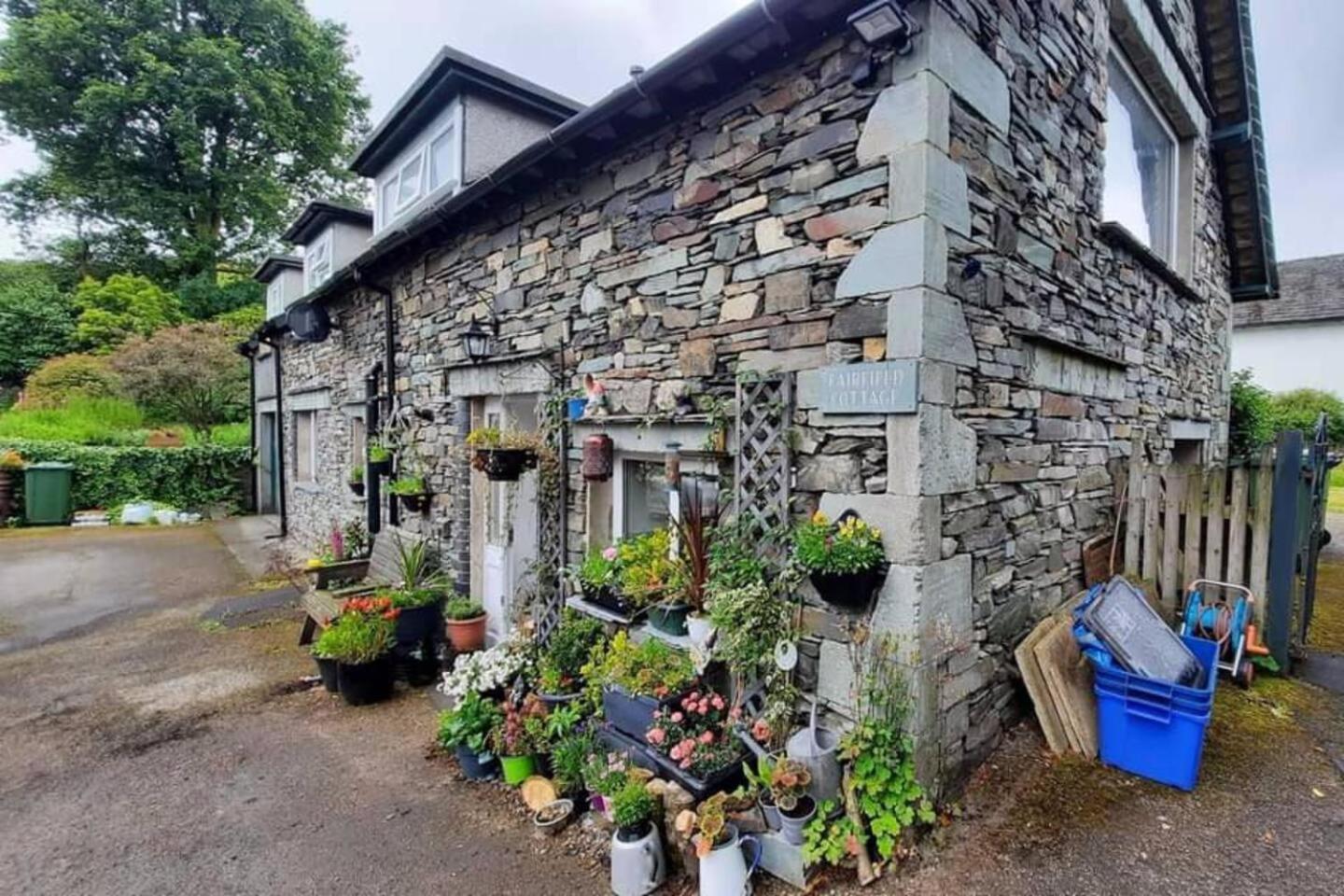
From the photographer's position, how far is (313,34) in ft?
75.4

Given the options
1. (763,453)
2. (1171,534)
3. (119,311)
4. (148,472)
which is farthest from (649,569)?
(119,311)

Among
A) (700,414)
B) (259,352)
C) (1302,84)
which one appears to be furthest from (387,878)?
(1302,84)


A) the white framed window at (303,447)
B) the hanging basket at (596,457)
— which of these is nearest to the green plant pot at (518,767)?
Result: the hanging basket at (596,457)

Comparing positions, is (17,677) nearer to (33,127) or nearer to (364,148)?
(364,148)

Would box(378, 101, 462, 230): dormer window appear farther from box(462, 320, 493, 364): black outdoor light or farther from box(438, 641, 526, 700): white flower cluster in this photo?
box(438, 641, 526, 700): white flower cluster

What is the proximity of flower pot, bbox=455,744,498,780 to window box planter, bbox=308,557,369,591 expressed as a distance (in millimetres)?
3973

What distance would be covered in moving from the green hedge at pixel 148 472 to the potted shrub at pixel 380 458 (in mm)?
11050

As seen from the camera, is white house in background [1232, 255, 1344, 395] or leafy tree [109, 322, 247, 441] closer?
leafy tree [109, 322, 247, 441]

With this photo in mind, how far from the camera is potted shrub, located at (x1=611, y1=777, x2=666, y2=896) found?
9.71ft

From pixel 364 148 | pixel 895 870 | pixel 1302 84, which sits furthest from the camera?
pixel 1302 84

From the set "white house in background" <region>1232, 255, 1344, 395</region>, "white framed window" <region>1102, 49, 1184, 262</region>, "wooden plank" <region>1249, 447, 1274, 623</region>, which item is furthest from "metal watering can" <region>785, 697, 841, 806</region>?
"white house in background" <region>1232, 255, 1344, 395</region>

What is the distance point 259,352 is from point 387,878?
14382mm

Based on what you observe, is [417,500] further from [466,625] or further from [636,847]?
[636,847]

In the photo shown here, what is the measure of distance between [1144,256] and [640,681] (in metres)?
5.05
